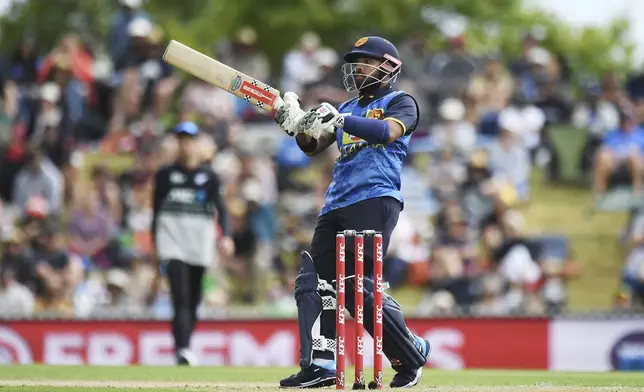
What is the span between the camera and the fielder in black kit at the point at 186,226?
1286 cm

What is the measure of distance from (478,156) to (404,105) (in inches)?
388

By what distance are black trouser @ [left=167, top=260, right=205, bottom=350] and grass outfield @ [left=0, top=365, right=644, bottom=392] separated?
103 cm

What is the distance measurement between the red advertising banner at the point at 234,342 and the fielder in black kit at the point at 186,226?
1.94 meters

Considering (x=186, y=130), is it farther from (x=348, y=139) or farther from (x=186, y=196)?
(x=348, y=139)

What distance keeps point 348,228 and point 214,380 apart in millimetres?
2011

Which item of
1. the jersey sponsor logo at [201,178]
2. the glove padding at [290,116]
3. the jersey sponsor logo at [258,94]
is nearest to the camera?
the glove padding at [290,116]

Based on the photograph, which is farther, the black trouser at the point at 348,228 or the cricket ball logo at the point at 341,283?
the black trouser at the point at 348,228

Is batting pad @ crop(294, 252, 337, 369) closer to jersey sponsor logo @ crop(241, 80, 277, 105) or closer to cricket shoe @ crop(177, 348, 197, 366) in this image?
jersey sponsor logo @ crop(241, 80, 277, 105)

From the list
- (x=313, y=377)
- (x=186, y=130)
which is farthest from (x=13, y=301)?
(x=313, y=377)

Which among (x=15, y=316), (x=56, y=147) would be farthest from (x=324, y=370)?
(x=56, y=147)

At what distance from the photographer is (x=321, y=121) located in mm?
8039

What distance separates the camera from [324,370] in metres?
8.47

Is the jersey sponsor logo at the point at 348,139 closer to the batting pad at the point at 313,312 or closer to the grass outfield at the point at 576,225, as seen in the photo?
the batting pad at the point at 313,312

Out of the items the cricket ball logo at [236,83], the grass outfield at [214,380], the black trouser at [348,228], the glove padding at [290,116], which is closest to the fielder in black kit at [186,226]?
the grass outfield at [214,380]
